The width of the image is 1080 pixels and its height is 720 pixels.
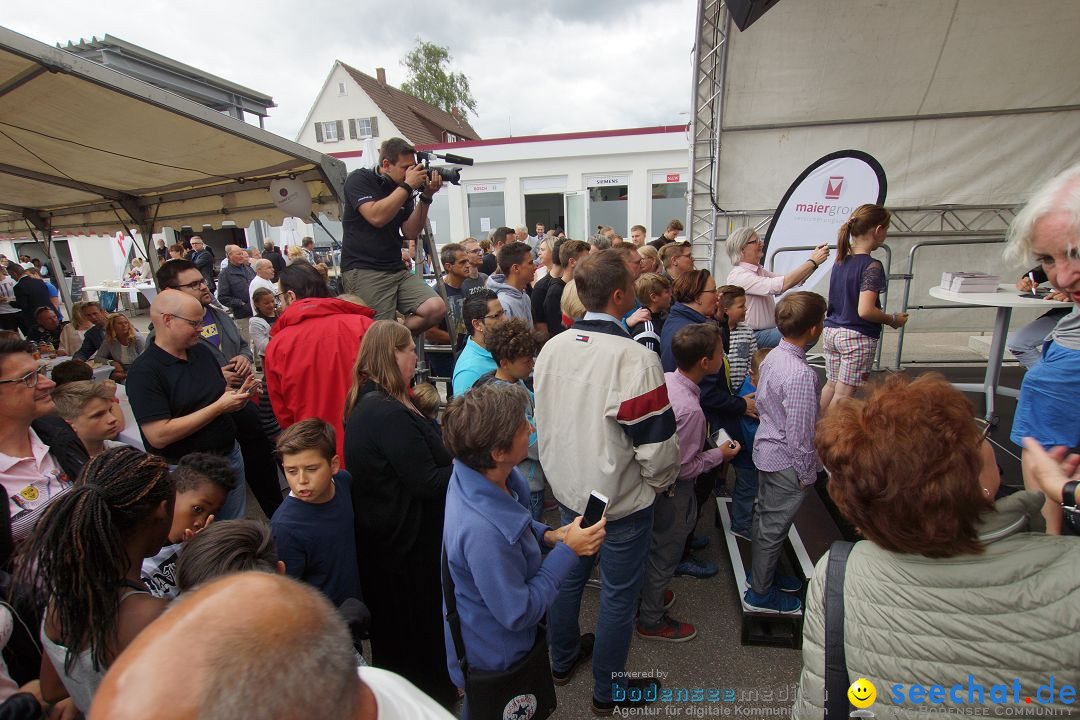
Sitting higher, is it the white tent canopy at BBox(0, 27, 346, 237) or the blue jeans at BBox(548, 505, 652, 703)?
the white tent canopy at BBox(0, 27, 346, 237)

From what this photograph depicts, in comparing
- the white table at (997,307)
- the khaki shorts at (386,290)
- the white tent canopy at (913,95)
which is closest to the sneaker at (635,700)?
the khaki shorts at (386,290)

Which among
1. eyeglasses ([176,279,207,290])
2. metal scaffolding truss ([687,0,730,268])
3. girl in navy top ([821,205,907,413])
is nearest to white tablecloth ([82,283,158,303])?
eyeglasses ([176,279,207,290])

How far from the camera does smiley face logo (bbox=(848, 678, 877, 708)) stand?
1093 millimetres

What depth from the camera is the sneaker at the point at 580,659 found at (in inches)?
96.0

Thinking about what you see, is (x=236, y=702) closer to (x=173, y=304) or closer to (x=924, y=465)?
(x=924, y=465)

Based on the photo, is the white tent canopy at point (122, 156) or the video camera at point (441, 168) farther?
the video camera at point (441, 168)

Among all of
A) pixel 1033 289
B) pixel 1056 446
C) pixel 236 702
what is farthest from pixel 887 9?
pixel 236 702

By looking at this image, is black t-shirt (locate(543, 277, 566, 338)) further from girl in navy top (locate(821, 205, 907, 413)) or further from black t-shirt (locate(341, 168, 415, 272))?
girl in navy top (locate(821, 205, 907, 413))

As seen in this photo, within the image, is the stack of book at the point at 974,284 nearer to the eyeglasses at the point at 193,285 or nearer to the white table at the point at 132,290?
the eyeglasses at the point at 193,285

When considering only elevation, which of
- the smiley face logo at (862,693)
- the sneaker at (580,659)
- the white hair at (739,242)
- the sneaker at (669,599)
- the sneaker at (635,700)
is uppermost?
the white hair at (739,242)

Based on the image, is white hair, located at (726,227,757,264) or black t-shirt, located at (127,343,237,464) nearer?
black t-shirt, located at (127,343,237,464)

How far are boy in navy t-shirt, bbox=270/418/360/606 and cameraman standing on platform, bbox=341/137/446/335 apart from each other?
67.5 inches

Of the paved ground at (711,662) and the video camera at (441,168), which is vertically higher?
the video camera at (441,168)

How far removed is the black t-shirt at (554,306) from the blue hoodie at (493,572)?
3174mm
